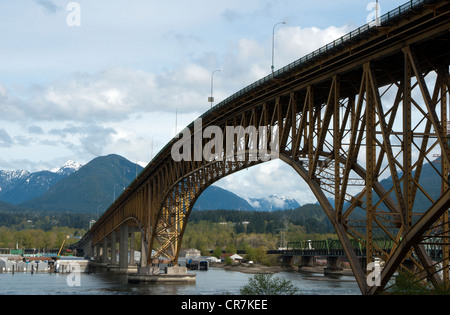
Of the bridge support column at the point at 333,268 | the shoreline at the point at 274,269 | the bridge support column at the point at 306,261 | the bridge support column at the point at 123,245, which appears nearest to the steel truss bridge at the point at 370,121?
the bridge support column at the point at 123,245

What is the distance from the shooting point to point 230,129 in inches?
2446

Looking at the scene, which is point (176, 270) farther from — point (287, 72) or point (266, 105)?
point (287, 72)

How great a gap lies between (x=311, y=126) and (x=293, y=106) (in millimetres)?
3096

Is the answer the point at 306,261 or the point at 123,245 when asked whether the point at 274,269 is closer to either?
the point at 306,261

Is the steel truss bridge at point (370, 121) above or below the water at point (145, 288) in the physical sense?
above

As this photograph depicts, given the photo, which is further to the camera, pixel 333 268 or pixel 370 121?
pixel 333 268

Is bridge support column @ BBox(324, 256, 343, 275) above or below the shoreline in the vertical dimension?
above

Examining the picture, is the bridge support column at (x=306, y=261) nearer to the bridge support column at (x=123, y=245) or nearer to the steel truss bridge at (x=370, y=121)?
the bridge support column at (x=123, y=245)
